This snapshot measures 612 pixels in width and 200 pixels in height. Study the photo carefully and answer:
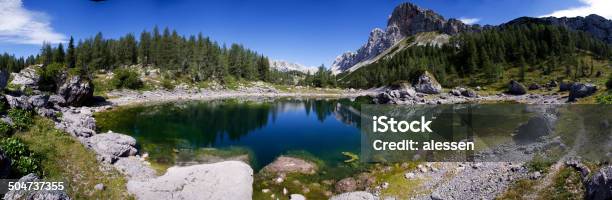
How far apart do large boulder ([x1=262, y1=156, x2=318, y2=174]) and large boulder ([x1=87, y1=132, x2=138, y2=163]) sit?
15507 millimetres

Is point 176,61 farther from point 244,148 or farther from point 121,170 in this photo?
point 121,170

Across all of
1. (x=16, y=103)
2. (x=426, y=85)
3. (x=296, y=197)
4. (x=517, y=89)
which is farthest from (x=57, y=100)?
(x=517, y=89)

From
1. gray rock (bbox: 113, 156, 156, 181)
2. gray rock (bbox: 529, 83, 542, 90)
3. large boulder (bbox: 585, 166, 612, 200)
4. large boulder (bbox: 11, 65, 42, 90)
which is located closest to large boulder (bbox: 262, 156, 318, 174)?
gray rock (bbox: 113, 156, 156, 181)

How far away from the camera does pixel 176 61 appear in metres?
154

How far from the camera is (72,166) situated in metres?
27.7

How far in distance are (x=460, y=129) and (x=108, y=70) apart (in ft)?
480

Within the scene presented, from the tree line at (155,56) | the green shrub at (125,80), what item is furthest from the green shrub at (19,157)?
the tree line at (155,56)

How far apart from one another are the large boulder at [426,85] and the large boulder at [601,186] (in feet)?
372

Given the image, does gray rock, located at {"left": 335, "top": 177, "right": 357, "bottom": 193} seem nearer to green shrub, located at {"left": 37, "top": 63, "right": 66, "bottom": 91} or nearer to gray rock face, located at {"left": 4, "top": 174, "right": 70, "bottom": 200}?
gray rock face, located at {"left": 4, "top": 174, "right": 70, "bottom": 200}

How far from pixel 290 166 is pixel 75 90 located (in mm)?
63671

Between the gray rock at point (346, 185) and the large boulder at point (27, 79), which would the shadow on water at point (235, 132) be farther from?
the large boulder at point (27, 79)

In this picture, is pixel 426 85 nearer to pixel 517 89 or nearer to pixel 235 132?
pixel 517 89

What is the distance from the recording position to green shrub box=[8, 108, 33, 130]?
33009 mm

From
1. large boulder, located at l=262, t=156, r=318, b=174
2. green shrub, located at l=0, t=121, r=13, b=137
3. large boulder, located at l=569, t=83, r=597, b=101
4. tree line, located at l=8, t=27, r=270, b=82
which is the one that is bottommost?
large boulder, located at l=262, t=156, r=318, b=174
